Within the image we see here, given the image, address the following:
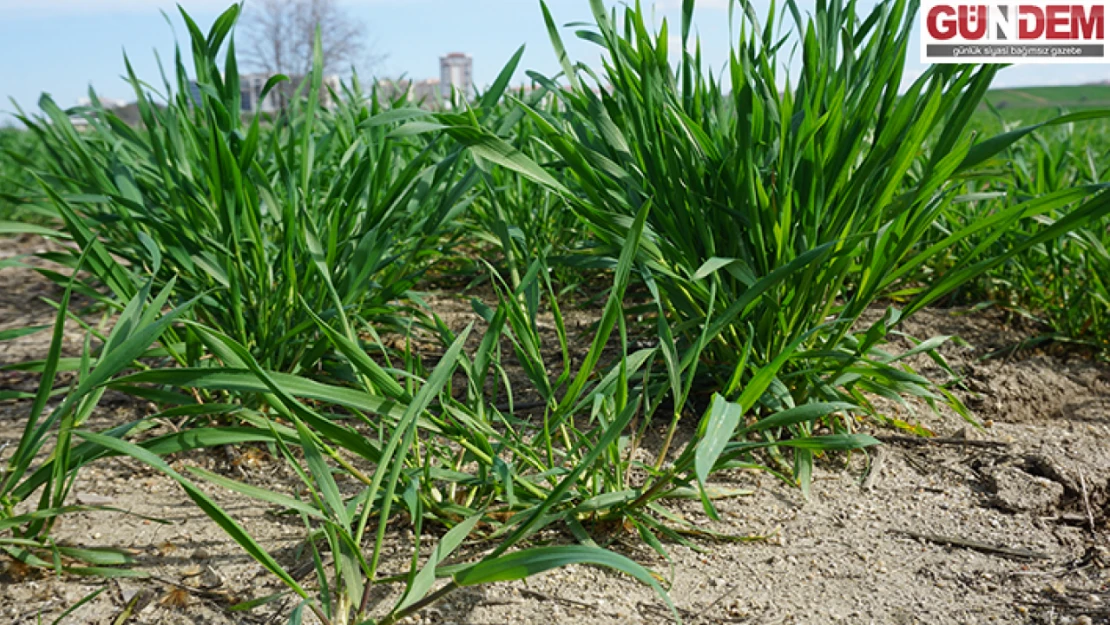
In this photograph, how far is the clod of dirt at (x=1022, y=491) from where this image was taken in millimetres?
1365

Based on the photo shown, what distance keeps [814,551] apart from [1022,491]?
1.42ft

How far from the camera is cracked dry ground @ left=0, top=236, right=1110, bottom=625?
3.54 ft

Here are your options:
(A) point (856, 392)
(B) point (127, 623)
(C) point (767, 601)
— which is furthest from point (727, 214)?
(B) point (127, 623)

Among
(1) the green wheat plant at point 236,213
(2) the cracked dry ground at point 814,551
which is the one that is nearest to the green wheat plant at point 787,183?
(2) the cracked dry ground at point 814,551

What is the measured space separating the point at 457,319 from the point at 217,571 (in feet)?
3.76

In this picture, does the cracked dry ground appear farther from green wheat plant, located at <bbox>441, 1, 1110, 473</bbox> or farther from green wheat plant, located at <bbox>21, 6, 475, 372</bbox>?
green wheat plant, located at <bbox>21, 6, 475, 372</bbox>

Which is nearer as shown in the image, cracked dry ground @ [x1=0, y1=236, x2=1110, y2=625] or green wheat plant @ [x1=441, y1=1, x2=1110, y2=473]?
cracked dry ground @ [x1=0, y1=236, x2=1110, y2=625]

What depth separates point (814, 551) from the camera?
4.01ft

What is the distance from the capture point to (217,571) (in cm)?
115

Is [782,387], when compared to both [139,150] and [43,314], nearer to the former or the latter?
[139,150]

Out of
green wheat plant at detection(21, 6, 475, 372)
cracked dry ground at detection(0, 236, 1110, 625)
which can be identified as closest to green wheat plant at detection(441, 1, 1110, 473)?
cracked dry ground at detection(0, 236, 1110, 625)

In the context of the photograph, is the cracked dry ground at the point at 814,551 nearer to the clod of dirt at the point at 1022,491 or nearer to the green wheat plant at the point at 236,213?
the clod of dirt at the point at 1022,491

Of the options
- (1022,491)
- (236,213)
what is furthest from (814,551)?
(236,213)

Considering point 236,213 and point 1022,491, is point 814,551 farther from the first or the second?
point 236,213
